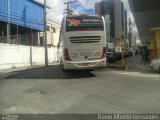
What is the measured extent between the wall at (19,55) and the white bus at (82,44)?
A: 20.1 m

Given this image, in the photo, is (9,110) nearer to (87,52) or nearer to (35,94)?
(35,94)

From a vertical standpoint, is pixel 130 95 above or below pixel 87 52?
below

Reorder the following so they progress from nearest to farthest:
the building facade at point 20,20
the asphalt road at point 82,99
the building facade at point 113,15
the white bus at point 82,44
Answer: the asphalt road at point 82,99 → the white bus at point 82,44 → the building facade at point 20,20 → the building facade at point 113,15

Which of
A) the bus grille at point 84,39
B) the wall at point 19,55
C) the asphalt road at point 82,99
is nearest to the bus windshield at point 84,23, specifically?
the bus grille at point 84,39

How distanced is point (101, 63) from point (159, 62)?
18.2 ft

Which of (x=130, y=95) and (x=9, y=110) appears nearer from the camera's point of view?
(x=9, y=110)

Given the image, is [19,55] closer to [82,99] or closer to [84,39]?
[84,39]

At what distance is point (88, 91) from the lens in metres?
14.5

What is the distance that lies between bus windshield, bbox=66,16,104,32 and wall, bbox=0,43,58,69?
792 inches

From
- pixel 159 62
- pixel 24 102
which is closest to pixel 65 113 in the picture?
pixel 24 102

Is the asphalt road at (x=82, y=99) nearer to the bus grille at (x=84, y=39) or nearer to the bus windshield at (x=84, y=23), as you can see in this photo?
the bus grille at (x=84, y=39)

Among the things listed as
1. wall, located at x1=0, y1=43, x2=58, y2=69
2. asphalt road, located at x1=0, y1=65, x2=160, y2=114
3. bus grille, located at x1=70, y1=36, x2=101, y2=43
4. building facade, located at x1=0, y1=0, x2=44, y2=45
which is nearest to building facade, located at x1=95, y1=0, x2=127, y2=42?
building facade, located at x1=0, y1=0, x2=44, y2=45

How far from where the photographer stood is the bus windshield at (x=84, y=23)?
20.0m

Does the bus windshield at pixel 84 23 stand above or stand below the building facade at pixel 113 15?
below
